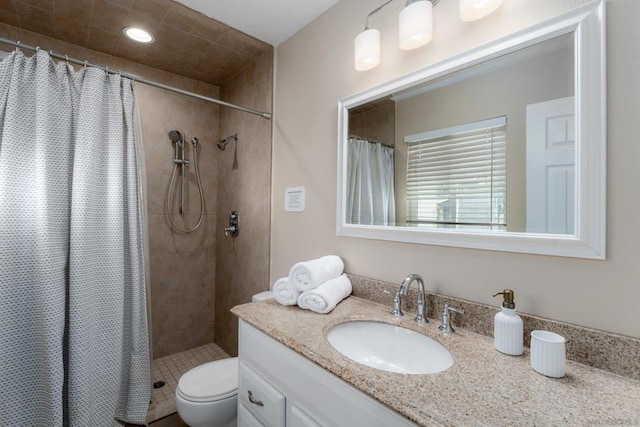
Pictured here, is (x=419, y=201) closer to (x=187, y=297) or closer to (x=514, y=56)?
(x=514, y=56)

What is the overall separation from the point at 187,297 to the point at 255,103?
1745 millimetres

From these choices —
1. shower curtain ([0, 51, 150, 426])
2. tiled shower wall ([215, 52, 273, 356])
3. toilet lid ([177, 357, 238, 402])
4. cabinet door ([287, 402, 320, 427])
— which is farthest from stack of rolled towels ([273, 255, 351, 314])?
shower curtain ([0, 51, 150, 426])

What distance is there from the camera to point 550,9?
0.91m

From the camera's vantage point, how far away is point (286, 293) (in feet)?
4.27

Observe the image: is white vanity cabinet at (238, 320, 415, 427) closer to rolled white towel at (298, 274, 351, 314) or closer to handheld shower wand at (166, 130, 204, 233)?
rolled white towel at (298, 274, 351, 314)

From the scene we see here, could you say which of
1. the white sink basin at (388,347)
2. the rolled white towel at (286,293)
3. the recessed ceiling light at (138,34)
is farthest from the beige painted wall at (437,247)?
the recessed ceiling light at (138,34)

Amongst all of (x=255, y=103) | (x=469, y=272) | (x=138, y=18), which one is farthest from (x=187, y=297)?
(x=469, y=272)

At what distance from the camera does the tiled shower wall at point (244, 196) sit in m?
2.12

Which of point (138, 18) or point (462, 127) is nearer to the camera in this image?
point (462, 127)

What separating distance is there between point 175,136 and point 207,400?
1974 mm

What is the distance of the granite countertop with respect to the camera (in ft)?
1.97

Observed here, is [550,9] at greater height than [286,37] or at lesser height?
lesser

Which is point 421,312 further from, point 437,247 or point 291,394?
point 291,394

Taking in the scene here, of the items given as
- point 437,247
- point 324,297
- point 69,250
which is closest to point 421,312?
point 437,247
